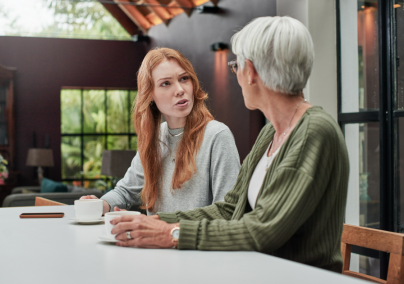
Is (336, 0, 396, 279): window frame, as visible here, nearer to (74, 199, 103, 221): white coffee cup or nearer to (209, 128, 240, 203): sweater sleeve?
(209, 128, 240, 203): sweater sleeve

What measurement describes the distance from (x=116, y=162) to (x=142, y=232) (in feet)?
14.9

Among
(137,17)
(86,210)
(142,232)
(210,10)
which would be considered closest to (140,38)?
(137,17)

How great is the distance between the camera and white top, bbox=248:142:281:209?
3.94ft

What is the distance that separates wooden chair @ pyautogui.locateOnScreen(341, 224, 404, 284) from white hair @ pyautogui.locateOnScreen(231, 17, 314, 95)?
0.51 m

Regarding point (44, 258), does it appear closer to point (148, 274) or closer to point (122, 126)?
point (148, 274)

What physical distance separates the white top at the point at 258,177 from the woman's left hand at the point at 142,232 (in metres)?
0.25

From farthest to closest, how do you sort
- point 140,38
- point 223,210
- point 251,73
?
point 140,38
point 223,210
point 251,73

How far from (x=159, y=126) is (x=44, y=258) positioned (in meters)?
1.06

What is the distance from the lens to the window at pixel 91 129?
31.5 feet

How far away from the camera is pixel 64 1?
884cm

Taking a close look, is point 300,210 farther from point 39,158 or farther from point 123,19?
point 123,19

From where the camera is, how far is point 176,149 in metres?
1.88

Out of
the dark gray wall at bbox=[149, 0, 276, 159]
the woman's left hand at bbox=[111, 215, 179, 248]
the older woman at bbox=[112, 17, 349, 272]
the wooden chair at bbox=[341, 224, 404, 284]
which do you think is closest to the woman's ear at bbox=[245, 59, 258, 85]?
the older woman at bbox=[112, 17, 349, 272]

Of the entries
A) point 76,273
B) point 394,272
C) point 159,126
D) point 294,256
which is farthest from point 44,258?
point 159,126
